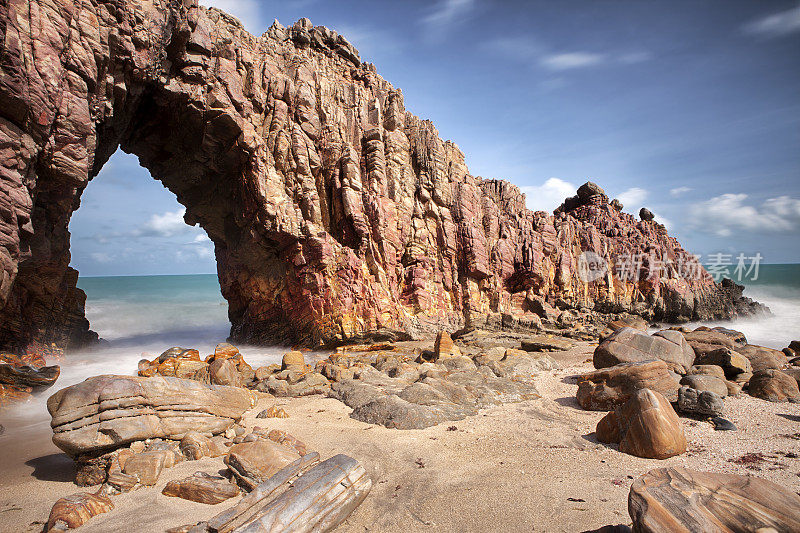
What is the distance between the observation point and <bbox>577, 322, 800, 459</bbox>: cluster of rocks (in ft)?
17.7

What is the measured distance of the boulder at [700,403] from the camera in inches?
262

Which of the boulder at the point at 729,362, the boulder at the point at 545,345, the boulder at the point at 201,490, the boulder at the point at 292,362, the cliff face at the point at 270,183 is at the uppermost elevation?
the cliff face at the point at 270,183

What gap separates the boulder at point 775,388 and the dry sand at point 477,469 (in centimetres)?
39

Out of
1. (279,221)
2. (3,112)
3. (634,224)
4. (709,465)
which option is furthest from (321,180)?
(634,224)

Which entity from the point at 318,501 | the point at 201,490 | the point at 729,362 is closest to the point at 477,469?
the point at 318,501

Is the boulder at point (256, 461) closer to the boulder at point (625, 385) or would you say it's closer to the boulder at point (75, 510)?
the boulder at point (75, 510)

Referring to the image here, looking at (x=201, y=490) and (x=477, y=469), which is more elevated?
(x=201, y=490)

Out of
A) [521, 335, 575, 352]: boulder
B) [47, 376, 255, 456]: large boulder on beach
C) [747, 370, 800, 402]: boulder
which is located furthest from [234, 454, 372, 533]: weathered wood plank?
[521, 335, 575, 352]: boulder

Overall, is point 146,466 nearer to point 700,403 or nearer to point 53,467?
point 53,467

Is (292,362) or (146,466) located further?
(292,362)

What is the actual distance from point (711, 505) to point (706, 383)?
693cm

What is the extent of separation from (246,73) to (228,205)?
7.08 metres

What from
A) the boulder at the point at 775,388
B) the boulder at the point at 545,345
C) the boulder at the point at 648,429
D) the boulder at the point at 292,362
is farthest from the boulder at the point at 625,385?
the boulder at the point at 292,362

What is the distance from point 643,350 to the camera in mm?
9945
